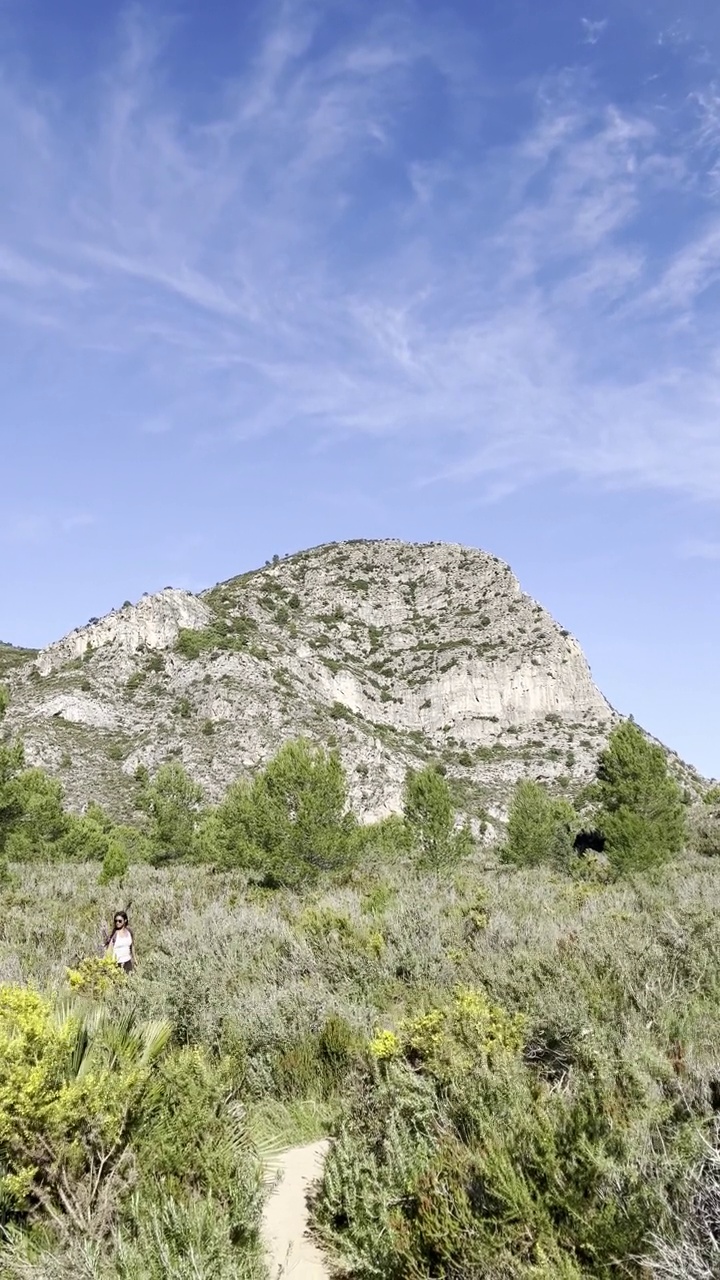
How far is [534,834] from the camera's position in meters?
28.8

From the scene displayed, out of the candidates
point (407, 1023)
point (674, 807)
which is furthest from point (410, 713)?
point (407, 1023)

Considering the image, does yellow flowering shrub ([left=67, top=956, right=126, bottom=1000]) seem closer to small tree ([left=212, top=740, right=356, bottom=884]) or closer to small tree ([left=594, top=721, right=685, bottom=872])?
small tree ([left=212, top=740, right=356, bottom=884])

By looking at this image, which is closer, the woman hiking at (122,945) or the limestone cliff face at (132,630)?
the woman hiking at (122,945)

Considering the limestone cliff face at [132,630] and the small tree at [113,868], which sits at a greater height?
the limestone cliff face at [132,630]

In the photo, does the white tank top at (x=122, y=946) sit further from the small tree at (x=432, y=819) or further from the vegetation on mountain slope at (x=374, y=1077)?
the small tree at (x=432, y=819)

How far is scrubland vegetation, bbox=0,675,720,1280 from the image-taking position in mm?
2826

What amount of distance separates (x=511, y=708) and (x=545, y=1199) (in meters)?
79.5

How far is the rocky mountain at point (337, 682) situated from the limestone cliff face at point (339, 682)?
0.62 ft

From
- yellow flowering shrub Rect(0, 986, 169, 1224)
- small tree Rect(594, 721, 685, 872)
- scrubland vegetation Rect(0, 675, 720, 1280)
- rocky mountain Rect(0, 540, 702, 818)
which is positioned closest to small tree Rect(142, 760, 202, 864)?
rocky mountain Rect(0, 540, 702, 818)

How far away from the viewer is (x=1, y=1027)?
3.45 metres

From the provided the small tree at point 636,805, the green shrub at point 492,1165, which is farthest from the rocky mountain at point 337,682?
the green shrub at point 492,1165

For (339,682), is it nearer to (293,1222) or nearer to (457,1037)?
(457,1037)

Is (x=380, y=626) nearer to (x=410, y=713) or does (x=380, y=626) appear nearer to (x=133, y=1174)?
(x=410, y=713)

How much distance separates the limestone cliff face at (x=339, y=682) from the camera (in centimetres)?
5003
